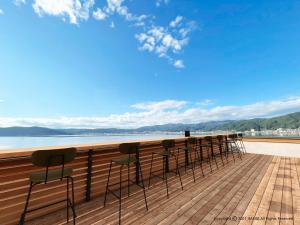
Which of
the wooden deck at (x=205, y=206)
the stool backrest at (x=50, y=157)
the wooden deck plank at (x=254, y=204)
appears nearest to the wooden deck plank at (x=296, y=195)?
Result: the wooden deck at (x=205, y=206)

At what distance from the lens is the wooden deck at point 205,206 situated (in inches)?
80.4

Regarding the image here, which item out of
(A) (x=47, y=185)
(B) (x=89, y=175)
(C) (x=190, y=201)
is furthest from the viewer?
(B) (x=89, y=175)

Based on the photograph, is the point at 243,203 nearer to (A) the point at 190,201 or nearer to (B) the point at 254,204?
(B) the point at 254,204

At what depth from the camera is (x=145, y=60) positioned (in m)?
14.7

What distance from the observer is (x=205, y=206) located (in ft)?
8.01

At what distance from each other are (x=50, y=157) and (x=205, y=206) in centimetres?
228

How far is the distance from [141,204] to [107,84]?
54.4ft

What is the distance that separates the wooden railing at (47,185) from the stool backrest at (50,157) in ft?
1.48

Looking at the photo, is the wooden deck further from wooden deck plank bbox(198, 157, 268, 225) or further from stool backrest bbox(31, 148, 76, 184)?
stool backrest bbox(31, 148, 76, 184)

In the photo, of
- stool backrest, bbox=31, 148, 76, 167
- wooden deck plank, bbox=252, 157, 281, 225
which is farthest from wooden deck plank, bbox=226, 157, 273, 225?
stool backrest, bbox=31, 148, 76, 167

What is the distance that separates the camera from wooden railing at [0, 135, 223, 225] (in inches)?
74.2

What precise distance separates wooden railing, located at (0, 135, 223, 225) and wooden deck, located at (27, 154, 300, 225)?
197 mm

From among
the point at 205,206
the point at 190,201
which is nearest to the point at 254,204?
the point at 205,206

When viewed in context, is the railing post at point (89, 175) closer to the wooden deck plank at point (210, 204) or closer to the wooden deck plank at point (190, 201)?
the wooden deck plank at point (190, 201)
